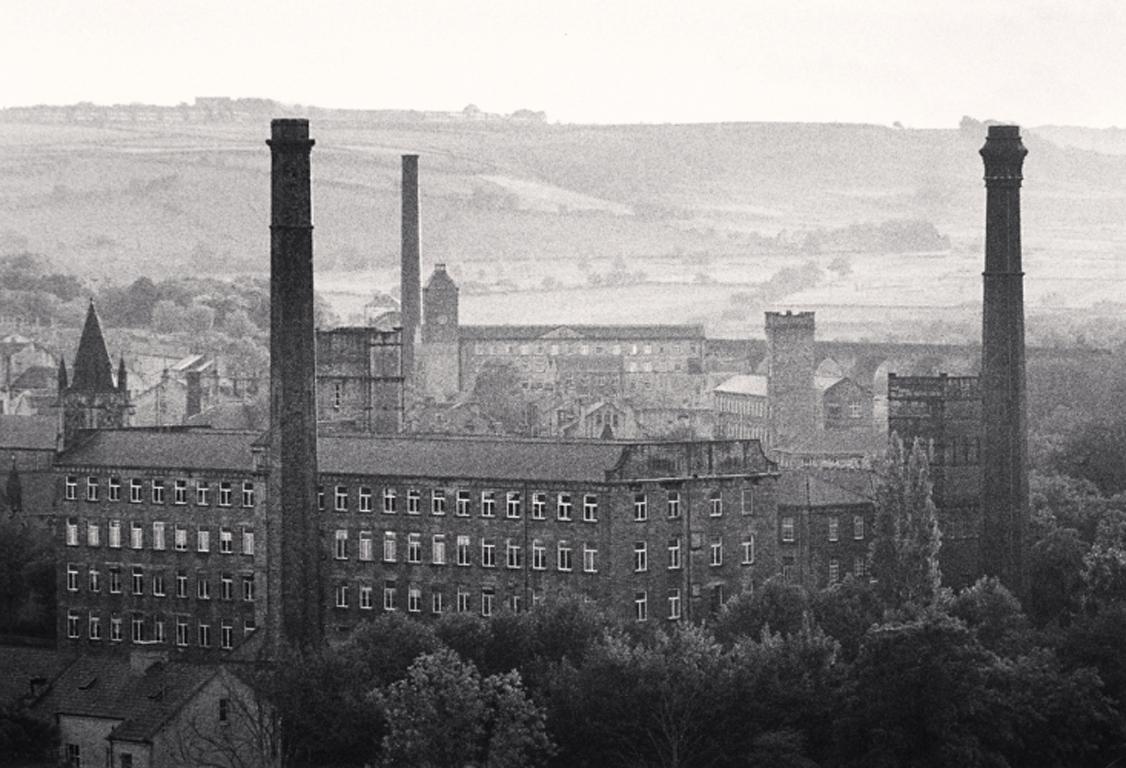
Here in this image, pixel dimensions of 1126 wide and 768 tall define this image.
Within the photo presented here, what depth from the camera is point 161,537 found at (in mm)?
85750

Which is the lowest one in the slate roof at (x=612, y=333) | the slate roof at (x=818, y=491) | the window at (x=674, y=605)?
the window at (x=674, y=605)

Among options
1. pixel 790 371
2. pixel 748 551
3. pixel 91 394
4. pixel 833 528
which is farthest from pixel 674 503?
pixel 790 371

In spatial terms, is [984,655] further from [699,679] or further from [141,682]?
[141,682]

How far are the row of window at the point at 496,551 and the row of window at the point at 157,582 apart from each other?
3.71 metres

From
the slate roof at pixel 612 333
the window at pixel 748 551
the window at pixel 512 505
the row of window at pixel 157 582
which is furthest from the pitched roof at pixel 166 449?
the slate roof at pixel 612 333

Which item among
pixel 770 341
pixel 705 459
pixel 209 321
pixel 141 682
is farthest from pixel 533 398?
pixel 141 682

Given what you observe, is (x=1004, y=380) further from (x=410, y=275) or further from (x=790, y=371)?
(x=410, y=275)

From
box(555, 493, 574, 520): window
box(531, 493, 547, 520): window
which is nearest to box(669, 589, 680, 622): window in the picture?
box(555, 493, 574, 520): window

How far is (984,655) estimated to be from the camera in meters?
69.9

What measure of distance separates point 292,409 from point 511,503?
6.81 meters

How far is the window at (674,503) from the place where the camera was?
78.7m

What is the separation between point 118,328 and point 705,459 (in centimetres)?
10735

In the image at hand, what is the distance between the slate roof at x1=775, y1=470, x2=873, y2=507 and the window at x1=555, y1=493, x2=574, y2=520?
38.5 ft

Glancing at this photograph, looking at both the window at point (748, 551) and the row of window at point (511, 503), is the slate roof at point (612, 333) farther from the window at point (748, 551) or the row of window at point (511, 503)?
the window at point (748, 551)
